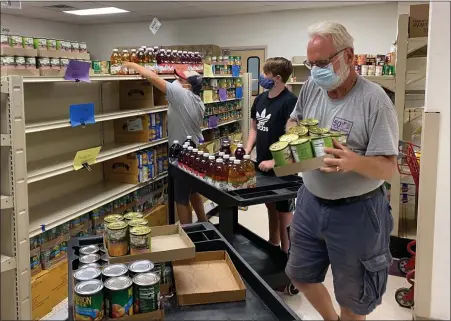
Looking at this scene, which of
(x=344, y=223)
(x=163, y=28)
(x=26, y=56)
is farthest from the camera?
(x=163, y=28)

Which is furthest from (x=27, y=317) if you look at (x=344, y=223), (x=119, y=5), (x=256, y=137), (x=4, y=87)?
(x=119, y=5)

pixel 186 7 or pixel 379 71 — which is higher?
pixel 186 7

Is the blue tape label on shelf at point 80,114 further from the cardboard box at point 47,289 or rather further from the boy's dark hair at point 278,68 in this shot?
the boy's dark hair at point 278,68

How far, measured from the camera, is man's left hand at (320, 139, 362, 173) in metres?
1.66

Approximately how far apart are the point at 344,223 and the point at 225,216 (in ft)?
3.70

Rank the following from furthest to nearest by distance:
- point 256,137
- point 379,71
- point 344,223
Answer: point 379,71, point 256,137, point 344,223

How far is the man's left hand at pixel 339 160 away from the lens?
5.43 feet

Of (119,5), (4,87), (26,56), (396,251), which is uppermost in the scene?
(119,5)

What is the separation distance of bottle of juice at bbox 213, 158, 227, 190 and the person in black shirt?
44cm

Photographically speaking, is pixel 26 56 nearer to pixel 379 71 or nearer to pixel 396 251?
pixel 396 251

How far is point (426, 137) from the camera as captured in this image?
892 millimetres

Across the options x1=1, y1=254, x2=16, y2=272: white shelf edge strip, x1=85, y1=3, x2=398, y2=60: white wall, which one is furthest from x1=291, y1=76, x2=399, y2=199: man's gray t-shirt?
x1=85, y1=3, x2=398, y2=60: white wall

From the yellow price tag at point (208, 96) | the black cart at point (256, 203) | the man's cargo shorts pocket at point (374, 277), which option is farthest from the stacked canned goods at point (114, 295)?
the yellow price tag at point (208, 96)

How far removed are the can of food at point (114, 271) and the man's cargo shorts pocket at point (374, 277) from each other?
3.39ft
